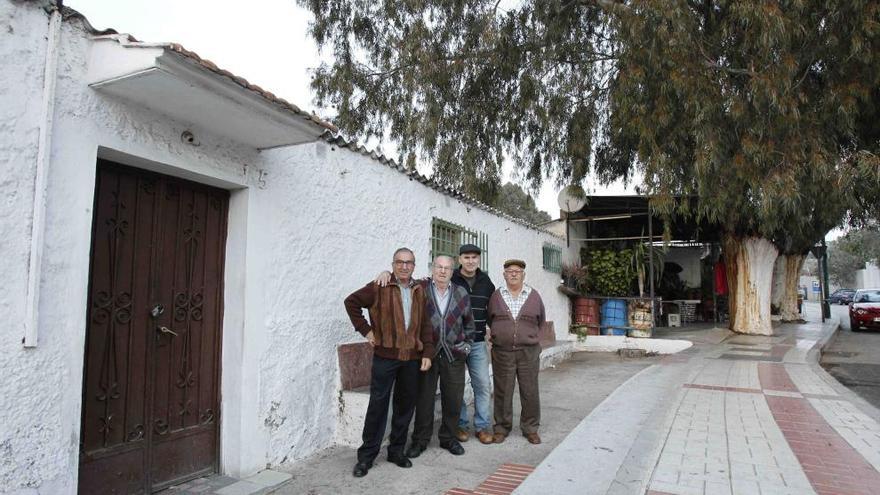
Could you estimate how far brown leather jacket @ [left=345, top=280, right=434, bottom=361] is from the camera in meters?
3.87

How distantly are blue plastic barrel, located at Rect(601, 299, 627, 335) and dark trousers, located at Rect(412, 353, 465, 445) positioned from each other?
25.0 ft

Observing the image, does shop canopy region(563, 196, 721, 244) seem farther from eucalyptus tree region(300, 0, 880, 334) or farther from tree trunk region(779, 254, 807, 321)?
tree trunk region(779, 254, 807, 321)

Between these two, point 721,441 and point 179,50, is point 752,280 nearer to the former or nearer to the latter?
Answer: point 721,441

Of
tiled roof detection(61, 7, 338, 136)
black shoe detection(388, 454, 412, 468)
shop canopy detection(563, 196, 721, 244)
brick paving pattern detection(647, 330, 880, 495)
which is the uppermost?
shop canopy detection(563, 196, 721, 244)

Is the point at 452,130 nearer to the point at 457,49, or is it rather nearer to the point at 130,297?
the point at 457,49

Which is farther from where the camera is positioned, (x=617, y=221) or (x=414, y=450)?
(x=617, y=221)

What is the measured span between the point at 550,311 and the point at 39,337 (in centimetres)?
888

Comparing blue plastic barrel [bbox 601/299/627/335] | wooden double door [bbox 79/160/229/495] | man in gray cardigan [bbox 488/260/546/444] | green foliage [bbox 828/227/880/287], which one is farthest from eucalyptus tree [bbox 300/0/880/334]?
green foliage [bbox 828/227/880/287]

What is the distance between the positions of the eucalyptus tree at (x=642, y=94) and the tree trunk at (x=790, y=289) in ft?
26.2

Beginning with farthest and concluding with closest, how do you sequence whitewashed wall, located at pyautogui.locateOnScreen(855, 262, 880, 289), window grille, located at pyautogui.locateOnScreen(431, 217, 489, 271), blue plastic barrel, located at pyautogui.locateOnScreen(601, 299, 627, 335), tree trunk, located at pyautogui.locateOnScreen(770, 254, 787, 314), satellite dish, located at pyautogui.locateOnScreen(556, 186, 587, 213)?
whitewashed wall, located at pyautogui.locateOnScreen(855, 262, 880, 289) → tree trunk, located at pyautogui.locateOnScreen(770, 254, 787, 314) → blue plastic barrel, located at pyautogui.locateOnScreen(601, 299, 627, 335) → satellite dish, located at pyautogui.locateOnScreen(556, 186, 587, 213) → window grille, located at pyautogui.locateOnScreen(431, 217, 489, 271)

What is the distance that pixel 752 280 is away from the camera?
13766mm

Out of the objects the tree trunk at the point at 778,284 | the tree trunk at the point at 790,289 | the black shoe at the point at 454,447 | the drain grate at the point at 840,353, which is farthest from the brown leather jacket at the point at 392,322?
the tree trunk at the point at 790,289

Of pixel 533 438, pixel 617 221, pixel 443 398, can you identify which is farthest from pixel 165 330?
pixel 617 221

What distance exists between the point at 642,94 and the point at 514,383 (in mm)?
5453
